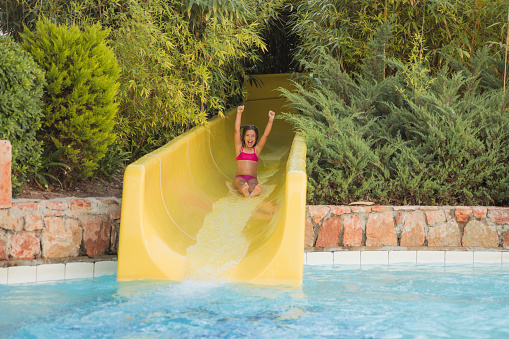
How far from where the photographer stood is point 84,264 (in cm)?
399

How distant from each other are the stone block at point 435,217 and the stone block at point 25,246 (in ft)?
10.8

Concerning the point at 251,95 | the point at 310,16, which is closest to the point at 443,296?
the point at 310,16

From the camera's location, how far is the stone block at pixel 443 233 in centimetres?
470

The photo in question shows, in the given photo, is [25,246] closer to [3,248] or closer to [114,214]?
[3,248]

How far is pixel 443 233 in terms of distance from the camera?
4.71 metres

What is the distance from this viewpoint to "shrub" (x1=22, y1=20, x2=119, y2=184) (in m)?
4.36

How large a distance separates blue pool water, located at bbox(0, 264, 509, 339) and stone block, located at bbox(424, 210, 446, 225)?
766mm

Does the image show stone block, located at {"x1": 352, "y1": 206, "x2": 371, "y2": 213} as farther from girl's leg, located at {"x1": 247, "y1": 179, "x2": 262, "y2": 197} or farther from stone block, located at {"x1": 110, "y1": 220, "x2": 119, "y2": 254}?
stone block, located at {"x1": 110, "y1": 220, "x2": 119, "y2": 254}

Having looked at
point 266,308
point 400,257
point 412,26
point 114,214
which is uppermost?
point 412,26

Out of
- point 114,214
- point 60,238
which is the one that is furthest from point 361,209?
point 60,238

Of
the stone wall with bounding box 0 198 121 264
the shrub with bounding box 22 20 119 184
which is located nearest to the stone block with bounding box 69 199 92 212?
the stone wall with bounding box 0 198 121 264

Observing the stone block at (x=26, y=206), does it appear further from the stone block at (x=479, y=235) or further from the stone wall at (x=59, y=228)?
the stone block at (x=479, y=235)

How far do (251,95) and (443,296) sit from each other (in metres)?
7.08

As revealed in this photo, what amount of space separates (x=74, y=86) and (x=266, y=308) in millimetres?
2572
